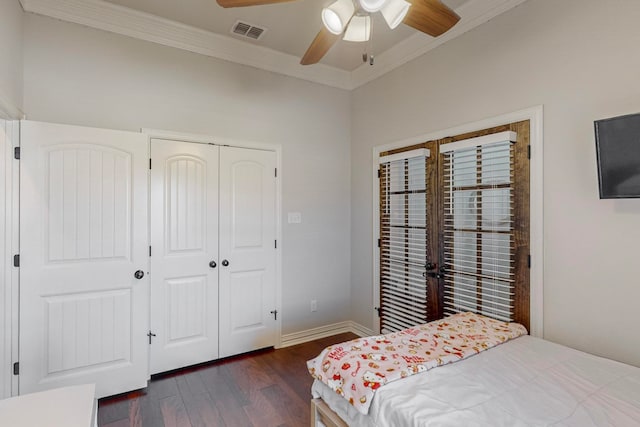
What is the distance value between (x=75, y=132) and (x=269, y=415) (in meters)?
2.46

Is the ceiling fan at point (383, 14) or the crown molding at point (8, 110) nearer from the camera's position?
the ceiling fan at point (383, 14)

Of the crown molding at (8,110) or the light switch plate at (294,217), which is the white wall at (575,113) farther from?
the crown molding at (8,110)

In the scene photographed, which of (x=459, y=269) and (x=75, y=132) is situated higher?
(x=75, y=132)

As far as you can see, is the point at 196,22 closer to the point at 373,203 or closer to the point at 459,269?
the point at 373,203

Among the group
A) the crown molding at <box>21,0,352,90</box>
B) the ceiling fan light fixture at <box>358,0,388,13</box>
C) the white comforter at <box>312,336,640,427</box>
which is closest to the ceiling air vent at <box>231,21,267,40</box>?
the crown molding at <box>21,0,352,90</box>

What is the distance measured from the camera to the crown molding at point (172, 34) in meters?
2.52

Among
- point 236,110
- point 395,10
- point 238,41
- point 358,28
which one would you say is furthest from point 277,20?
point 395,10

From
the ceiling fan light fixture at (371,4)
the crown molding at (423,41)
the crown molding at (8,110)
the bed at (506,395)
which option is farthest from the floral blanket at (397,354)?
the crown molding at (8,110)

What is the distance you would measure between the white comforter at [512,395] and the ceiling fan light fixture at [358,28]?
6.18 ft

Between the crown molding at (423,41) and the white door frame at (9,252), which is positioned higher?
the crown molding at (423,41)

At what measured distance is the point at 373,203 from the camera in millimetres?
3596

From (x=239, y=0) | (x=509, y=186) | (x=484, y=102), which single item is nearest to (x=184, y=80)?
(x=239, y=0)

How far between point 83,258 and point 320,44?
2264mm

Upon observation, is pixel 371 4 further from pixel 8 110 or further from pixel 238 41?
pixel 8 110
